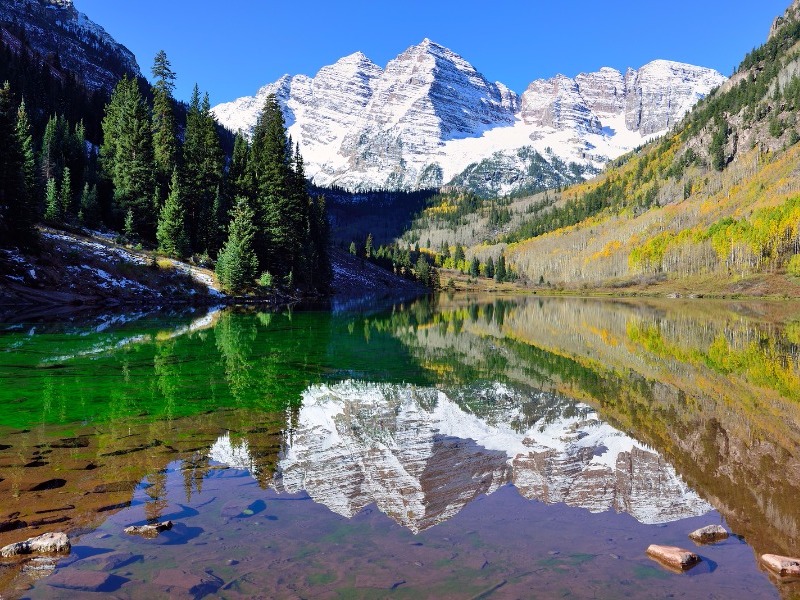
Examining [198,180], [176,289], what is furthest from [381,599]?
[198,180]

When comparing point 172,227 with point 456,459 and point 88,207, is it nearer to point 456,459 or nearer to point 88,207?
point 88,207

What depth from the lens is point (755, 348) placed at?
32.0 metres

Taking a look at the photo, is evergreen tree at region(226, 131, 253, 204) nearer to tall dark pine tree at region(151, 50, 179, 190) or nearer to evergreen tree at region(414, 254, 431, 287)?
tall dark pine tree at region(151, 50, 179, 190)

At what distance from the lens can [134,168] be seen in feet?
217

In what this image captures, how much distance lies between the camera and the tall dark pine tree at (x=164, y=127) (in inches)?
2808

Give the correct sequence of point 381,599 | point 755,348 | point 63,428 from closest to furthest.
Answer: point 381,599 < point 63,428 < point 755,348

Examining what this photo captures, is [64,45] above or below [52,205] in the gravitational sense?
above

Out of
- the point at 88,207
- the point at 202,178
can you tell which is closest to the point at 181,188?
the point at 202,178

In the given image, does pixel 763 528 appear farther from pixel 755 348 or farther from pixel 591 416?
pixel 755 348

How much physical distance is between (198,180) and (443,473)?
216 feet

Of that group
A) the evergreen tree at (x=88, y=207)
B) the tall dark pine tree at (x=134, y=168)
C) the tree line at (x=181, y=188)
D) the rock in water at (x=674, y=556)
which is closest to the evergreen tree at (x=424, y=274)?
the tree line at (x=181, y=188)

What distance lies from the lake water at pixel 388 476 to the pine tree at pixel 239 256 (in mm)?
35961

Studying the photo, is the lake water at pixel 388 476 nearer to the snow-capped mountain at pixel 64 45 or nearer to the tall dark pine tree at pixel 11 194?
the tall dark pine tree at pixel 11 194

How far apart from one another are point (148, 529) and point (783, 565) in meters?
8.75
